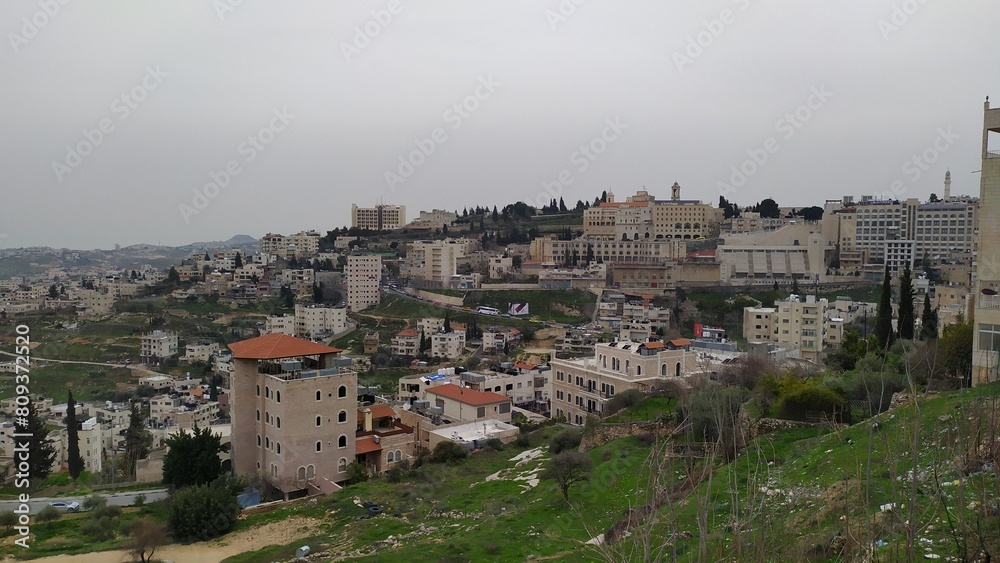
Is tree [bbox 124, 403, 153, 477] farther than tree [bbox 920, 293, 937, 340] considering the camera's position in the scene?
Yes

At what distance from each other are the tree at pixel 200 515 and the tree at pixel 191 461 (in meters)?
2.60

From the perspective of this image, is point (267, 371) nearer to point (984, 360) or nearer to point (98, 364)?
point (984, 360)

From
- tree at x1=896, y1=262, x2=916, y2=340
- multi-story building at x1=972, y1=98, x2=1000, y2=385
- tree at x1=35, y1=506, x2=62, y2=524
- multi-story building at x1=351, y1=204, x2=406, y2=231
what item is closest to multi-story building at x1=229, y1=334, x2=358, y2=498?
tree at x1=35, y1=506, x2=62, y2=524

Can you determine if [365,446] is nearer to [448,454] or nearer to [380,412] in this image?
[380,412]

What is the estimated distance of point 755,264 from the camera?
49.0 meters

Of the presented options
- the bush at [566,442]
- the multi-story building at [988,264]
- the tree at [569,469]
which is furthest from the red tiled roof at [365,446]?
the multi-story building at [988,264]

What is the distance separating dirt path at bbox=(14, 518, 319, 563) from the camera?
11906mm

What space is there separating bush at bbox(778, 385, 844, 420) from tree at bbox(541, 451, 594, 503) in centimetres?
356

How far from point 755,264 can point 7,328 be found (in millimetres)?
49545

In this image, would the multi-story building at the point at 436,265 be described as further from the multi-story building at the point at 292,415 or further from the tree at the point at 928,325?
the tree at the point at 928,325

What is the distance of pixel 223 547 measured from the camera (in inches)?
484

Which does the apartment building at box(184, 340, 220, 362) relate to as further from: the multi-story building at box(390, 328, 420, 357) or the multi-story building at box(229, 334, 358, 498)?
the multi-story building at box(229, 334, 358, 498)

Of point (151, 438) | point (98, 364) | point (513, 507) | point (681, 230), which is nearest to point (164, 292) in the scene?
point (98, 364)

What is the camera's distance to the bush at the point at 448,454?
16344 millimetres
